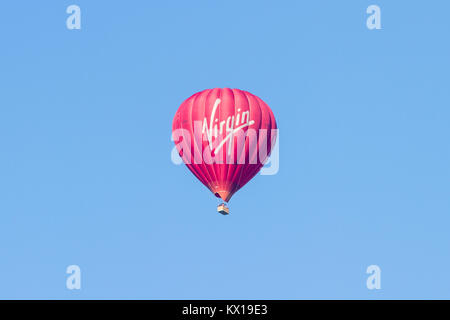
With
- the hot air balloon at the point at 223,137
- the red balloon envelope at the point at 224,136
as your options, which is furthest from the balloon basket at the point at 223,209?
the red balloon envelope at the point at 224,136

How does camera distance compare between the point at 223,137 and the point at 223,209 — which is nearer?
the point at 223,137

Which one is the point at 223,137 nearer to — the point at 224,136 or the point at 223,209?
the point at 224,136

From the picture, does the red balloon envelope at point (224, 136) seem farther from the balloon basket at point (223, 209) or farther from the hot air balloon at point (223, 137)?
the balloon basket at point (223, 209)

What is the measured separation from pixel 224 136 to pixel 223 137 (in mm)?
104

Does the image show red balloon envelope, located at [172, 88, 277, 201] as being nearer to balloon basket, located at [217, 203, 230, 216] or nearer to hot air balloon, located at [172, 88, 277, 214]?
hot air balloon, located at [172, 88, 277, 214]

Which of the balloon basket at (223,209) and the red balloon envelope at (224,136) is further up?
the red balloon envelope at (224,136)

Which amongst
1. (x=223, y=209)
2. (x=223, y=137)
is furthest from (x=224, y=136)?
(x=223, y=209)

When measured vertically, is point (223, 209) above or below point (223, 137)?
below

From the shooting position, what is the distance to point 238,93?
88688mm

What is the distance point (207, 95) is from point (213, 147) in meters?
3.33

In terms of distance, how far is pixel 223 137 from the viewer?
87.1 meters

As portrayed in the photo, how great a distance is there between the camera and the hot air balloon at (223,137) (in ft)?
286

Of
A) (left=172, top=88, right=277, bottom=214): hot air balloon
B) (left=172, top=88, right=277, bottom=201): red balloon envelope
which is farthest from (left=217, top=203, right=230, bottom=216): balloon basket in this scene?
(left=172, top=88, right=277, bottom=201): red balloon envelope

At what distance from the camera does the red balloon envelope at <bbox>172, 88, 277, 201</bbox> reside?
87.2 m
